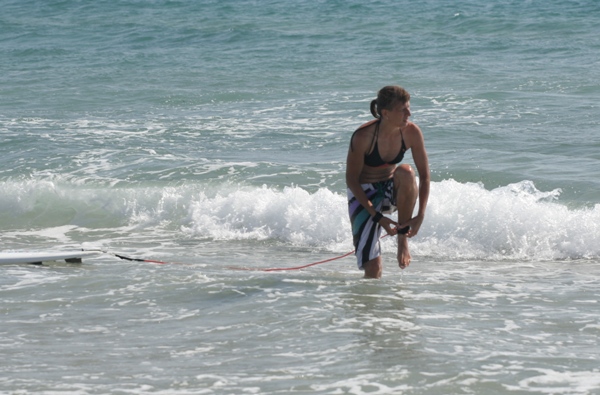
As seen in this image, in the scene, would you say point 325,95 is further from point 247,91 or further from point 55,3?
point 55,3

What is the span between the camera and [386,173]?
657 cm

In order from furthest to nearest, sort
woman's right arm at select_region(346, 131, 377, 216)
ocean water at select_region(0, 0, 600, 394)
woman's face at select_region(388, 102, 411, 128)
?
woman's right arm at select_region(346, 131, 377, 216), woman's face at select_region(388, 102, 411, 128), ocean water at select_region(0, 0, 600, 394)

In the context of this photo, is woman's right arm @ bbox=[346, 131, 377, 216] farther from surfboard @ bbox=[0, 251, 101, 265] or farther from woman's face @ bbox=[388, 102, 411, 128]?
surfboard @ bbox=[0, 251, 101, 265]

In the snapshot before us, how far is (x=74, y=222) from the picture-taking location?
11578 millimetres

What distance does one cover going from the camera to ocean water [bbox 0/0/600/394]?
5.40 m

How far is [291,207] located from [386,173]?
4325 millimetres

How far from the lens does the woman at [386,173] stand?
623 centimetres

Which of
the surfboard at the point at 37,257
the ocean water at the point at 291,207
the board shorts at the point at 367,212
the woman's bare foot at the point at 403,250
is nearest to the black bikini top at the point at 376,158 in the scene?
the board shorts at the point at 367,212

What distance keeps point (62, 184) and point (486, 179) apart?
5.24 meters

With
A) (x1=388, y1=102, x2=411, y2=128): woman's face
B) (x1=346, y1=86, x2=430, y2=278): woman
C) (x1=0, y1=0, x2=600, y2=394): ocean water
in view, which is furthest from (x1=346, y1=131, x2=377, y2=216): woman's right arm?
(x1=0, y1=0, x2=600, y2=394): ocean water

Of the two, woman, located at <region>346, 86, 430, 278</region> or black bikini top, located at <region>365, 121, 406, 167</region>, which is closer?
woman, located at <region>346, 86, 430, 278</region>

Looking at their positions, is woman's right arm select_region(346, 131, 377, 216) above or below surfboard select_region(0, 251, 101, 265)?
above

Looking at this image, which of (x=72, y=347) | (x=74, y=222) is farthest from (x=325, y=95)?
(x=72, y=347)

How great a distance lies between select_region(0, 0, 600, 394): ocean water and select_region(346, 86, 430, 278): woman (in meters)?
0.52
